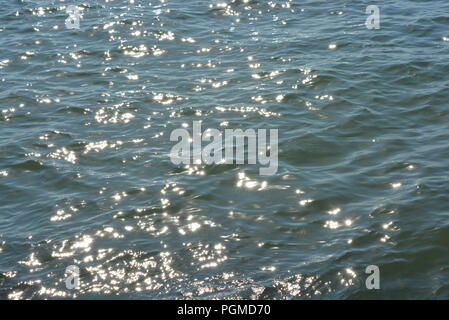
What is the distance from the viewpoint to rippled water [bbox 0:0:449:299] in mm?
8531

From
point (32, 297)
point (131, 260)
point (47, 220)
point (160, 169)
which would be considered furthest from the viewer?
point (160, 169)

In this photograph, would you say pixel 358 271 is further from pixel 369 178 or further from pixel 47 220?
pixel 47 220

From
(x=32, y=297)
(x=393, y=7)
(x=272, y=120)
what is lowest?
(x=32, y=297)

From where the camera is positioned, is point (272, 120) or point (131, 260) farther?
point (272, 120)

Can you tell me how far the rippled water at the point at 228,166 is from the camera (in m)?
8.53

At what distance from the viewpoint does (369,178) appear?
400 inches

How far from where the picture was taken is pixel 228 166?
418 inches

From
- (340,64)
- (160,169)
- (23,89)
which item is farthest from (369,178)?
(23,89)

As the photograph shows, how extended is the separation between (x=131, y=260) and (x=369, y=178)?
365cm

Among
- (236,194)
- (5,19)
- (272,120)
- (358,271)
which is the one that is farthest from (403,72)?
(5,19)

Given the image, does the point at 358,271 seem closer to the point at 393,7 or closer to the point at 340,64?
the point at 340,64

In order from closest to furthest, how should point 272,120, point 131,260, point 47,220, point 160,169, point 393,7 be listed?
point 131,260 → point 47,220 → point 160,169 → point 272,120 → point 393,7

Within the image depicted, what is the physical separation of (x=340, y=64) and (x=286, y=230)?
213 inches

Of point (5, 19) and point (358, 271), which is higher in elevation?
point (5, 19)
